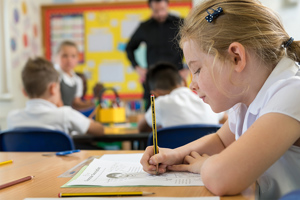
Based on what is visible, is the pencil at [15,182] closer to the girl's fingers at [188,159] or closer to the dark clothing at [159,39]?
the girl's fingers at [188,159]

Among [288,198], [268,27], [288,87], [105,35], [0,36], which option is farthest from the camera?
[105,35]

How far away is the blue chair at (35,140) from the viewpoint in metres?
1.68

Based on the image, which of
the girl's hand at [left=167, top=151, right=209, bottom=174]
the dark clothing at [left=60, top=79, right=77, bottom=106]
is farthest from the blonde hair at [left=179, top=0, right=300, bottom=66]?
the dark clothing at [left=60, top=79, right=77, bottom=106]

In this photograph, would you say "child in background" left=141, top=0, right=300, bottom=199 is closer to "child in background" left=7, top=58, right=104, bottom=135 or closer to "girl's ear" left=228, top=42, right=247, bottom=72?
"girl's ear" left=228, top=42, right=247, bottom=72

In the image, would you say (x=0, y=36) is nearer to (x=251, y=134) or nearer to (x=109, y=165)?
(x=109, y=165)

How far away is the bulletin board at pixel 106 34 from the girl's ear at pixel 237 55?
15.5 feet

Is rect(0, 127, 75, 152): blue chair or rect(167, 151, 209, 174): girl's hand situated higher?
rect(167, 151, 209, 174): girl's hand

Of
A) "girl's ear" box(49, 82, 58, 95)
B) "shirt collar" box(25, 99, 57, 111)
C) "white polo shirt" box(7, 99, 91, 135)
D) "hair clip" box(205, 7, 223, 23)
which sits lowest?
"white polo shirt" box(7, 99, 91, 135)

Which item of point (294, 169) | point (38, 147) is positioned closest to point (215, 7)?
point (294, 169)

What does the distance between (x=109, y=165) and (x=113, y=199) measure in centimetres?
31

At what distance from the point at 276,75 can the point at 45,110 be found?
156 centimetres

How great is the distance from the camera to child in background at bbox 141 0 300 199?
655 millimetres

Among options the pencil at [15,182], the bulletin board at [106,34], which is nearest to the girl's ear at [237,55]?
the pencil at [15,182]

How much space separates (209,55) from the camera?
86cm
